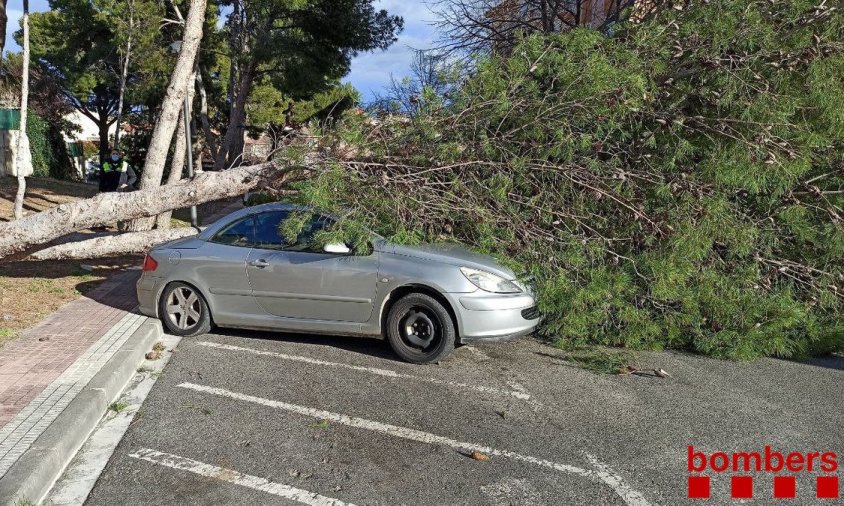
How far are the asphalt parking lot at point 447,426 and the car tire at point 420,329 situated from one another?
135 mm

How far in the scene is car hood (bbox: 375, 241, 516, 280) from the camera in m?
6.32

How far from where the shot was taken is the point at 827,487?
13.3ft

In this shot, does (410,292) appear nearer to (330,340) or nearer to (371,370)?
(371,370)

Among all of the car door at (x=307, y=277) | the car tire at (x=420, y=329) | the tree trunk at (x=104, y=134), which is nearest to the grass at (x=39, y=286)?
the car door at (x=307, y=277)

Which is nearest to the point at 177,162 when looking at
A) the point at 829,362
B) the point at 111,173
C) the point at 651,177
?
the point at 111,173

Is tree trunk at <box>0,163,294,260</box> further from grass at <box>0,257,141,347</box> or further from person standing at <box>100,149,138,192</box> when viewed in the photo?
person standing at <box>100,149,138,192</box>

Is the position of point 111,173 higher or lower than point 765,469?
higher

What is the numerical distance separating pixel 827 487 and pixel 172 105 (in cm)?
946

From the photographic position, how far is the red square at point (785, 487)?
12.9 ft

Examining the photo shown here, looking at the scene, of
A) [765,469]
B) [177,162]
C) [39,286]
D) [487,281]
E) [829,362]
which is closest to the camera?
[765,469]

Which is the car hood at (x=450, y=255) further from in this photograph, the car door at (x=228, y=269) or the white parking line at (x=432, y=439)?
the white parking line at (x=432, y=439)

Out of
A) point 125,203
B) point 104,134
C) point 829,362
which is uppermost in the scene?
point 104,134

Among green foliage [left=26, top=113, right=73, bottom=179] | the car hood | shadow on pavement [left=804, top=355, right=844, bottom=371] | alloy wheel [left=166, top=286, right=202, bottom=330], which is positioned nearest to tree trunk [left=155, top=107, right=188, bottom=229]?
alloy wheel [left=166, top=286, right=202, bottom=330]

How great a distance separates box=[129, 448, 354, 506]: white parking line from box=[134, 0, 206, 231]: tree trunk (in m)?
6.83
